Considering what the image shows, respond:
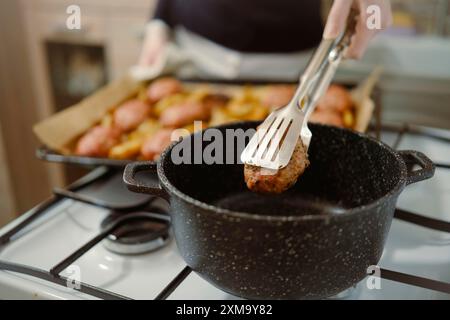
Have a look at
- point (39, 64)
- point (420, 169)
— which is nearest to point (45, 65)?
point (39, 64)

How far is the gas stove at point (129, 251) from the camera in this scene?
49 centimetres

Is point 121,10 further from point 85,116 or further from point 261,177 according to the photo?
point 261,177

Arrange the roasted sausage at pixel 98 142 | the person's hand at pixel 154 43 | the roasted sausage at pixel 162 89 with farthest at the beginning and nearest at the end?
the person's hand at pixel 154 43, the roasted sausage at pixel 162 89, the roasted sausage at pixel 98 142

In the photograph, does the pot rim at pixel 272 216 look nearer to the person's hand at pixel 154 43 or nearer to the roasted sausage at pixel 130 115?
the roasted sausage at pixel 130 115

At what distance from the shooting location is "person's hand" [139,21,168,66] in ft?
3.49

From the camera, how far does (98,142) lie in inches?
30.2

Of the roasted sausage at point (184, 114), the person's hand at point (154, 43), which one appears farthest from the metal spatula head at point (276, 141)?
the person's hand at point (154, 43)

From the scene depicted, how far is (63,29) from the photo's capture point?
1.63 meters

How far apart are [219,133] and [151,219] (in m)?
0.14

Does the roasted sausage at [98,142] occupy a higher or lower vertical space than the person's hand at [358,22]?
lower

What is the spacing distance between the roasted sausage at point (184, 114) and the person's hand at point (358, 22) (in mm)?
307

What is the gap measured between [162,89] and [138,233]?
0.42 m

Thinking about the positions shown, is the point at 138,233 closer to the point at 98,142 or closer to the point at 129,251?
the point at 129,251

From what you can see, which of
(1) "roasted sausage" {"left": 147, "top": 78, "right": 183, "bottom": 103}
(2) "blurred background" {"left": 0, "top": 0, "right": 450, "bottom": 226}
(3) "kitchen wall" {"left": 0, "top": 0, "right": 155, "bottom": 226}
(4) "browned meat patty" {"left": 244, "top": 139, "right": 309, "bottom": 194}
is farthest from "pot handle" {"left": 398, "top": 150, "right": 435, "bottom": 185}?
(3) "kitchen wall" {"left": 0, "top": 0, "right": 155, "bottom": 226}
